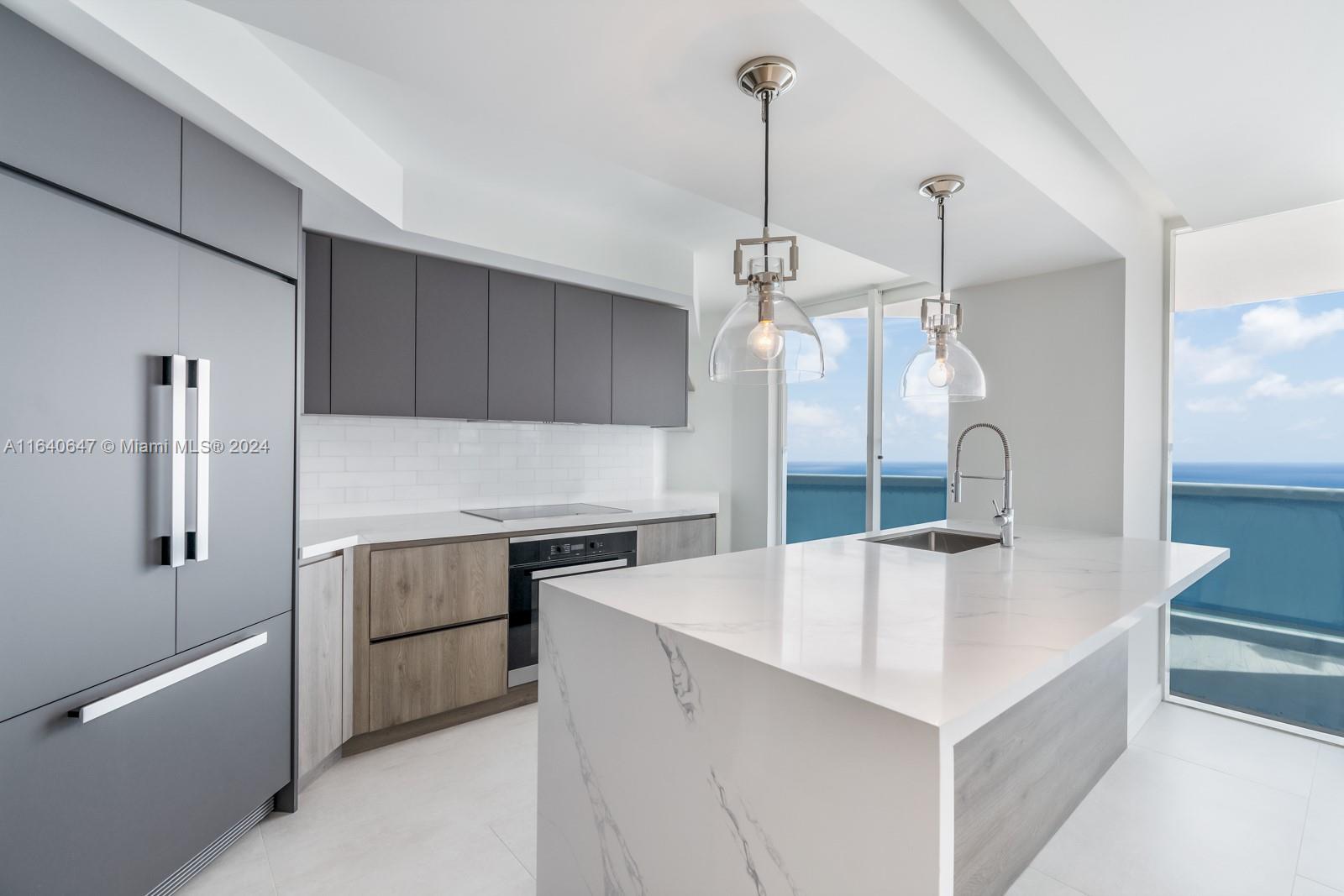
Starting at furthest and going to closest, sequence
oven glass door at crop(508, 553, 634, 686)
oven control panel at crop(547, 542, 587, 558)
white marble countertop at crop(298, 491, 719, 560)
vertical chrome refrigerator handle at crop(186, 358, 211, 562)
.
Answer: oven control panel at crop(547, 542, 587, 558) < oven glass door at crop(508, 553, 634, 686) < white marble countertop at crop(298, 491, 719, 560) < vertical chrome refrigerator handle at crop(186, 358, 211, 562)

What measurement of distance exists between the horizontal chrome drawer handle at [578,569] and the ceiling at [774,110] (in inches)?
63.4

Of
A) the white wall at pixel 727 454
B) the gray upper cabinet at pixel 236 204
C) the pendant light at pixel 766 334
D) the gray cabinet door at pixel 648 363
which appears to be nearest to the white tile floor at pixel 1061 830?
the pendant light at pixel 766 334

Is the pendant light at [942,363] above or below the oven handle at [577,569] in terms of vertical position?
above

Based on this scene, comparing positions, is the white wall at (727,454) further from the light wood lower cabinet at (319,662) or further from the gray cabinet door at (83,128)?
the gray cabinet door at (83,128)

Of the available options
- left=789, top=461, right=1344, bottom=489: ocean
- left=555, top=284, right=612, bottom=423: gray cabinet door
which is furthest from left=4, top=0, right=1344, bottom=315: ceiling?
left=789, top=461, right=1344, bottom=489: ocean

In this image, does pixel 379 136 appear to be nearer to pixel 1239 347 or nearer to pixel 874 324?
pixel 874 324

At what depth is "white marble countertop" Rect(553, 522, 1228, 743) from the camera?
986mm

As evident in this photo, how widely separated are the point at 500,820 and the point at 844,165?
7.99 feet

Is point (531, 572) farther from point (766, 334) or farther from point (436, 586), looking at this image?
point (766, 334)

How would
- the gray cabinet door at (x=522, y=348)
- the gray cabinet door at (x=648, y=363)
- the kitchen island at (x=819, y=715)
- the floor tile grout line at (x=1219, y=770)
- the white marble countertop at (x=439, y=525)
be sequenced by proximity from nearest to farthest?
the kitchen island at (x=819, y=715)
the floor tile grout line at (x=1219, y=770)
the white marble countertop at (x=439, y=525)
the gray cabinet door at (x=522, y=348)
the gray cabinet door at (x=648, y=363)

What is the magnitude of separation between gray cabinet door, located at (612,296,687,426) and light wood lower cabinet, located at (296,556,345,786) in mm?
1836

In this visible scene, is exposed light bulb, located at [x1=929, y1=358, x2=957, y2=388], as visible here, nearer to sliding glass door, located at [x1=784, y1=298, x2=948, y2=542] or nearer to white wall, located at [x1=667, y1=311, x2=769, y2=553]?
sliding glass door, located at [x1=784, y1=298, x2=948, y2=542]

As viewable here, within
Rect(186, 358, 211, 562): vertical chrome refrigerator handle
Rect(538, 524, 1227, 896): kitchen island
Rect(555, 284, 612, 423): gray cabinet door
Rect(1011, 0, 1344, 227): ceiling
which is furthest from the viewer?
Rect(555, 284, 612, 423): gray cabinet door

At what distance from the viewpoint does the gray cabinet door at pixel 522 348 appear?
3252mm
